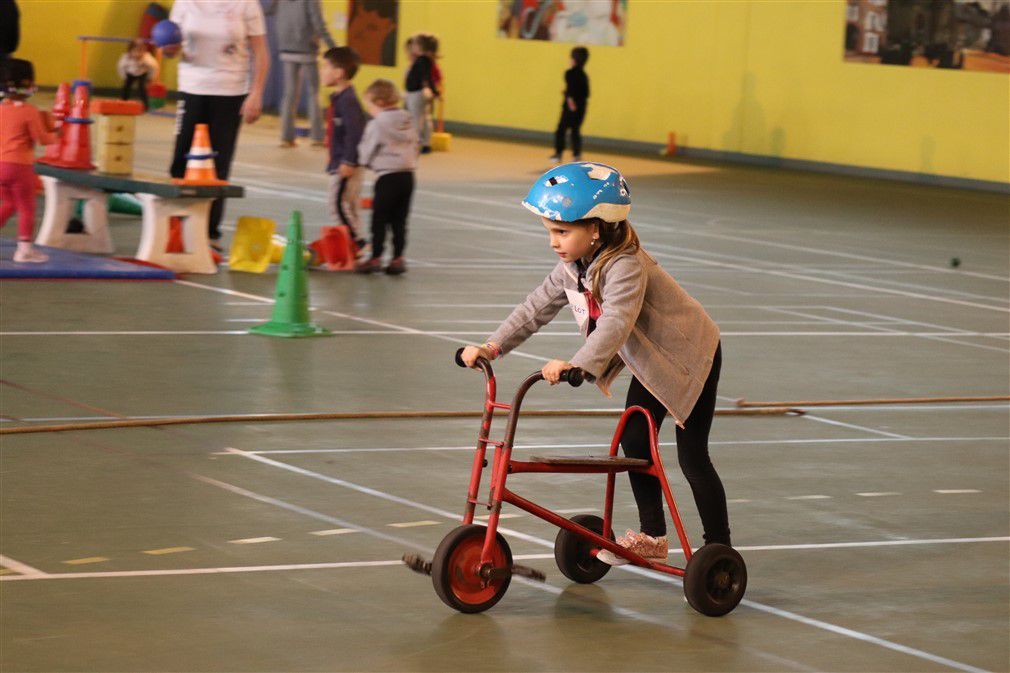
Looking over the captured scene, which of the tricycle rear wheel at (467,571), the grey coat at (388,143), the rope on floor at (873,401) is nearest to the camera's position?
the tricycle rear wheel at (467,571)

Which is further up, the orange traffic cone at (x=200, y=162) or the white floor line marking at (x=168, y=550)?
the orange traffic cone at (x=200, y=162)

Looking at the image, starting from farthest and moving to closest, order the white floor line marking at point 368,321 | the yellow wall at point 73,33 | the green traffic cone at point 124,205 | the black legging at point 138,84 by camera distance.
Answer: the yellow wall at point 73,33
the black legging at point 138,84
the green traffic cone at point 124,205
the white floor line marking at point 368,321

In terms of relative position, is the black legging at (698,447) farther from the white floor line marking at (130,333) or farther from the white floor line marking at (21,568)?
the white floor line marking at (130,333)

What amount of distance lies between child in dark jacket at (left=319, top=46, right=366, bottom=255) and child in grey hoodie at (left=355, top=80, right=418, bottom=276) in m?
0.21

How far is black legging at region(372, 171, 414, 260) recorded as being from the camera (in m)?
14.1

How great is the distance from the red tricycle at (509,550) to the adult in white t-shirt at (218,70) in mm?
8362

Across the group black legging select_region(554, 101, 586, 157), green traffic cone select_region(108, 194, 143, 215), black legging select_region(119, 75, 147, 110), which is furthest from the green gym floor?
black legging select_region(119, 75, 147, 110)

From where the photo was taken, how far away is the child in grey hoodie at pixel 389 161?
14.1m

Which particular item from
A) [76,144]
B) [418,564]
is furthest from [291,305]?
[418,564]

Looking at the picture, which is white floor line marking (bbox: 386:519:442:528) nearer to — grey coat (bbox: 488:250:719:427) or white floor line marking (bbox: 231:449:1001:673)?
white floor line marking (bbox: 231:449:1001:673)

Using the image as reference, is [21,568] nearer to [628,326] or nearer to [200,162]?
[628,326]

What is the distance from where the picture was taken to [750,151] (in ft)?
102

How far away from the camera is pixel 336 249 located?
14.5 metres

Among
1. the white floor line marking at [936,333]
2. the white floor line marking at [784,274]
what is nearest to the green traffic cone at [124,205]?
the white floor line marking at [784,274]
